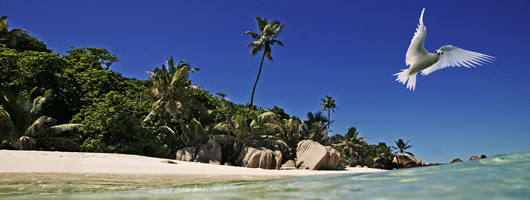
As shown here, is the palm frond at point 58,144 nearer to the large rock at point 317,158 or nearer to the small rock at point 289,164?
the small rock at point 289,164

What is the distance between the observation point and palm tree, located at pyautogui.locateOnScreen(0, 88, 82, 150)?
55.7 ft

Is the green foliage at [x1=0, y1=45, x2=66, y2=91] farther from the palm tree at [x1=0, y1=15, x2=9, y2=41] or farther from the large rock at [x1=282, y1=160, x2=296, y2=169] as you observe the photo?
the large rock at [x1=282, y1=160, x2=296, y2=169]

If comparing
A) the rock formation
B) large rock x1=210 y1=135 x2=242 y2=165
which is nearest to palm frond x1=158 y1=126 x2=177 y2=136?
large rock x1=210 y1=135 x2=242 y2=165

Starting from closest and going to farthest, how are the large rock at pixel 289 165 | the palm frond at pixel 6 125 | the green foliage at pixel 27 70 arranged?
1. the palm frond at pixel 6 125
2. the green foliage at pixel 27 70
3. the large rock at pixel 289 165

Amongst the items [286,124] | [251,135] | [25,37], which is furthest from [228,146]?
[25,37]

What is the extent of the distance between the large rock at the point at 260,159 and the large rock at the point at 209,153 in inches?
65.0

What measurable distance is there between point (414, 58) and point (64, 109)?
74.6ft

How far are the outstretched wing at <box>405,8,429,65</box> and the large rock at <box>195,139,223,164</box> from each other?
Answer: 49.3ft

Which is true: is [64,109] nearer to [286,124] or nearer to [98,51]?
[98,51]

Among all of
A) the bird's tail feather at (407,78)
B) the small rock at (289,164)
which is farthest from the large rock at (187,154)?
the bird's tail feather at (407,78)

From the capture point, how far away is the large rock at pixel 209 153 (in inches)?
806

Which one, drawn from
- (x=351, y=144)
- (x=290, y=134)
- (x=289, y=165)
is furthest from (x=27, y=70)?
(x=351, y=144)

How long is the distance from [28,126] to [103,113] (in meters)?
3.68

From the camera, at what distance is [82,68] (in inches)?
1020
